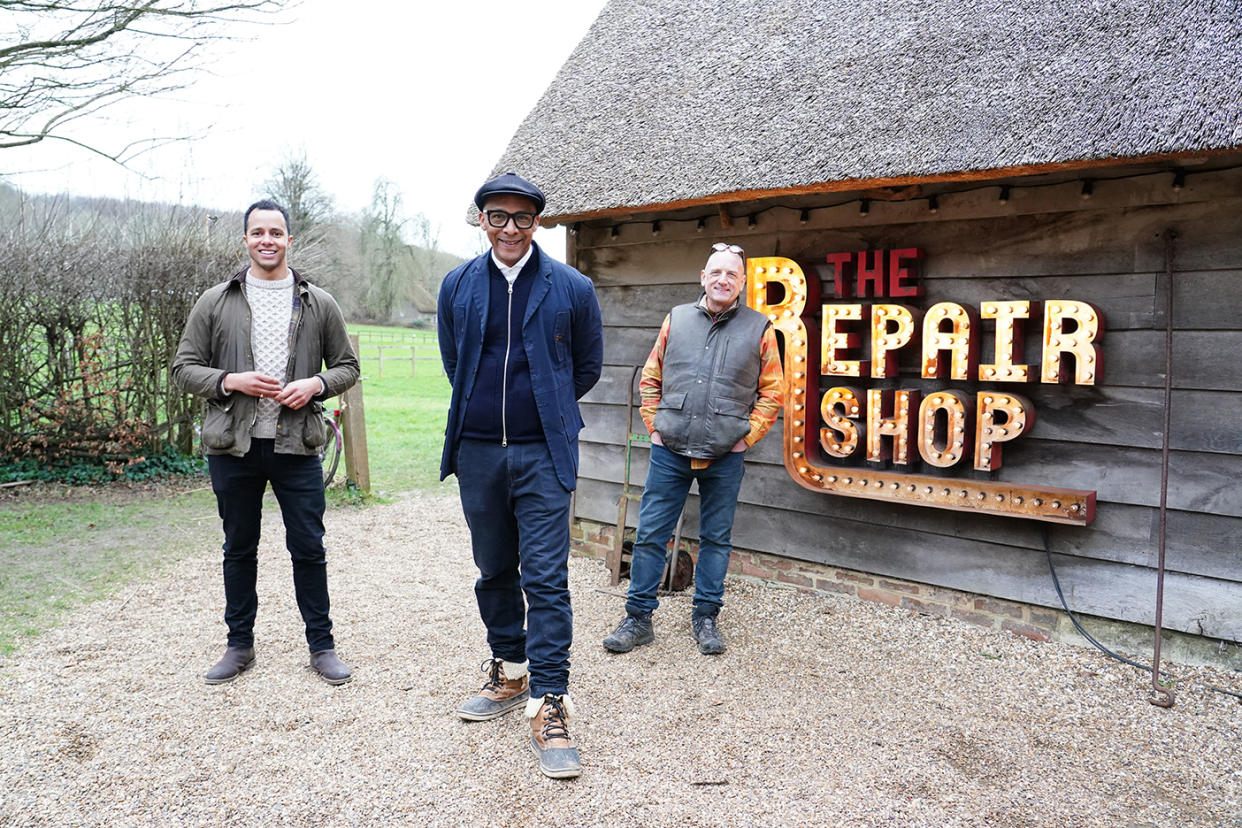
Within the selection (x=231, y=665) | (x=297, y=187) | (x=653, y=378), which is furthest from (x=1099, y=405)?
(x=297, y=187)

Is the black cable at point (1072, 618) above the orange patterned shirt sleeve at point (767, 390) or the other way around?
the other way around

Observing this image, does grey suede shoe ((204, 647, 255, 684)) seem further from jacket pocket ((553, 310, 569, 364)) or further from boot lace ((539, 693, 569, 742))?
jacket pocket ((553, 310, 569, 364))

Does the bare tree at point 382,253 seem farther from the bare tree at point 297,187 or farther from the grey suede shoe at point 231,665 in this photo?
the grey suede shoe at point 231,665

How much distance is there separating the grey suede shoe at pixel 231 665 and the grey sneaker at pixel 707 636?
78.0 inches

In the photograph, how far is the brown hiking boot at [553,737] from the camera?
→ 9.15 ft

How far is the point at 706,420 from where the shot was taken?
3.85 meters

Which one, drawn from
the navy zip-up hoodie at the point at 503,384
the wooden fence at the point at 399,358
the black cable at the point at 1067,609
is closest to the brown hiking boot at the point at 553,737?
the navy zip-up hoodie at the point at 503,384

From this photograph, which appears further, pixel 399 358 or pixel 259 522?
pixel 399 358

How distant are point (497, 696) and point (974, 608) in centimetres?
242

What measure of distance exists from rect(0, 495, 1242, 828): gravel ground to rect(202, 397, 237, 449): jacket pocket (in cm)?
102

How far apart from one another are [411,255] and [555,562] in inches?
1068

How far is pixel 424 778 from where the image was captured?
2.80 m

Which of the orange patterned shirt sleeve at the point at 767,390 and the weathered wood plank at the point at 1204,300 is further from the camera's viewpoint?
the orange patterned shirt sleeve at the point at 767,390

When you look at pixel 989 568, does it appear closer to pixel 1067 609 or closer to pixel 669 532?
pixel 1067 609
